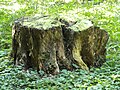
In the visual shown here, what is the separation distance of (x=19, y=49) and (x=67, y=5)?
200 inches

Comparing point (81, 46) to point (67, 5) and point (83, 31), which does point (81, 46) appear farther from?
point (67, 5)

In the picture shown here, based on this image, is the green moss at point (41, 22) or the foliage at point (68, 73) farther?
the green moss at point (41, 22)

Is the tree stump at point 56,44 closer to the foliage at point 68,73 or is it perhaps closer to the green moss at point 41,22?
the green moss at point 41,22

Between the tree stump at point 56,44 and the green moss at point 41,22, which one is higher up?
the green moss at point 41,22

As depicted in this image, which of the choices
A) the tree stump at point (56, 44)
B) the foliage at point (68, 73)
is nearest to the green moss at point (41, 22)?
the tree stump at point (56, 44)

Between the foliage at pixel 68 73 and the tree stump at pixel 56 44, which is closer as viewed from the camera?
Answer: the foliage at pixel 68 73

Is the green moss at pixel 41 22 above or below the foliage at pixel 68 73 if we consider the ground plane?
Answer: above

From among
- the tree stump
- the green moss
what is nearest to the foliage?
the tree stump

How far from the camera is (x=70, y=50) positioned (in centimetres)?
508

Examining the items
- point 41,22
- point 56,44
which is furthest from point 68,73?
point 41,22

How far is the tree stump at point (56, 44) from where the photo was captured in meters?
4.80

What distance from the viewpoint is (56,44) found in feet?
16.1

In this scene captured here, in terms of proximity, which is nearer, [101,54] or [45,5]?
Result: [101,54]

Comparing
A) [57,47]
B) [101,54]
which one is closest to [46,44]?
[57,47]
